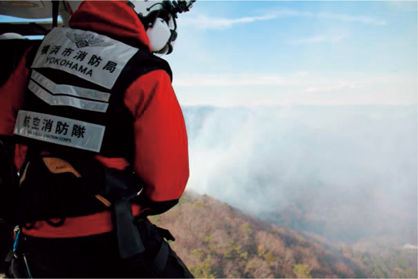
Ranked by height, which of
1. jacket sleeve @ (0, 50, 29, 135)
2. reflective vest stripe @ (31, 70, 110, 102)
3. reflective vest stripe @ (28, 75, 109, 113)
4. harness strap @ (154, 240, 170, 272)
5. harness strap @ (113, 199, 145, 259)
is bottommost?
harness strap @ (154, 240, 170, 272)

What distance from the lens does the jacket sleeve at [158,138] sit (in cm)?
112

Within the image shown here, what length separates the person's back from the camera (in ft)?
3.68

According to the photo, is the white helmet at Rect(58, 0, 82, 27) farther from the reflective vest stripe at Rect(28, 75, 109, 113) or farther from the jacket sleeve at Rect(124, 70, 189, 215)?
the jacket sleeve at Rect(124, 70, 189, 215)

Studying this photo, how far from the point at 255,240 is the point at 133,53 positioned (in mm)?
5292

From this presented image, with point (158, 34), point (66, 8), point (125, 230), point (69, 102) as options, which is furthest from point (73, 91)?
point (66, 8)

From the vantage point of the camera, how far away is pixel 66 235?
1136 millimetres

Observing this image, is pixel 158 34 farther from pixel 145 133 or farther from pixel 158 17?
pixel 145 133

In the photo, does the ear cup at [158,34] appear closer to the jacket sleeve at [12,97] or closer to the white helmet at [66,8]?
the jacket sleeve at [12,97]

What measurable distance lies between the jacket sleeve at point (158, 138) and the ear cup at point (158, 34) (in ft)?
1.82

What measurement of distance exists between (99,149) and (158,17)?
971mm

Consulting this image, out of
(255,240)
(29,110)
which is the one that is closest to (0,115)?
(29,110)

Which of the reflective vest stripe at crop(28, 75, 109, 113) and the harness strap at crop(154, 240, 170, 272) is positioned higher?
the reflective vest stripe at crop(28, 75, 109, 113)

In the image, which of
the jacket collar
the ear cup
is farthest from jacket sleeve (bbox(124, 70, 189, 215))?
the ear cup

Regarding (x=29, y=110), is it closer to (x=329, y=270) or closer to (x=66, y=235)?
(x=66, y=235)
